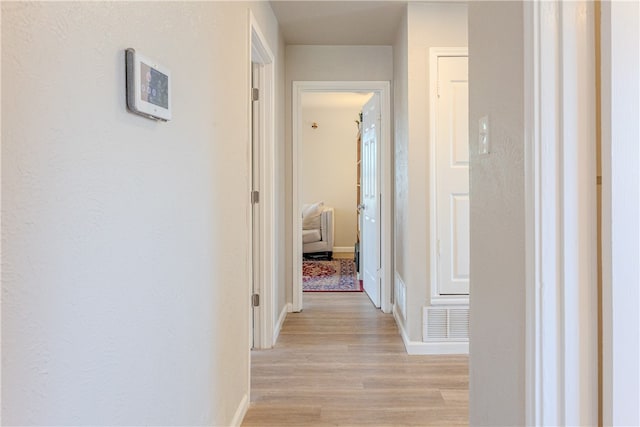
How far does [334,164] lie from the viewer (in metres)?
7.04

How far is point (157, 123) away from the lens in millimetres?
1061

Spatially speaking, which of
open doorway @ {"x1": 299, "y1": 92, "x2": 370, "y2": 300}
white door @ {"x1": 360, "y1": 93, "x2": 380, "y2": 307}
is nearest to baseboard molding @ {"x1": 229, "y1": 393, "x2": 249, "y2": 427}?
white door @ {"x1": 360, "y1": 93, "x2": 380, "y2": 307}

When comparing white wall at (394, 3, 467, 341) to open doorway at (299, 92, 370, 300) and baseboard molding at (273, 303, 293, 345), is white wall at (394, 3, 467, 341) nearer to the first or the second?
baseboard molding at (273, 303, 293, 345)

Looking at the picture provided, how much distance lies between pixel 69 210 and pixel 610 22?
105 cm

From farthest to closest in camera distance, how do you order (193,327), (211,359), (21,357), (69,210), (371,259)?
(371,259), (211,359), (193,327), (69,210), (21,357)

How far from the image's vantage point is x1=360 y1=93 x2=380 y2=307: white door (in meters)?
3.72

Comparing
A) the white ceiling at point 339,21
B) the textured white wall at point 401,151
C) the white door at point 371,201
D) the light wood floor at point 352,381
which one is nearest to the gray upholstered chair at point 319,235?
the white door at point 371,201

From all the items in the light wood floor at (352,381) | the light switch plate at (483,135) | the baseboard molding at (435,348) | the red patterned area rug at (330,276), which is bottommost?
the light wood floor at (352,381)

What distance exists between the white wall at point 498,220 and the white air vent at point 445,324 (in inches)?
56.3

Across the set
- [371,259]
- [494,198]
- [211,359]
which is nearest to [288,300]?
[371,259]

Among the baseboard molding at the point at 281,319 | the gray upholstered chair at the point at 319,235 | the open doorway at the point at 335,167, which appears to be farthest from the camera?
the open doorway at the point at 335,167

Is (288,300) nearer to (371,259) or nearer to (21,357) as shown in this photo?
(371,259)

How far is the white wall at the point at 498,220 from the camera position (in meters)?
0.95

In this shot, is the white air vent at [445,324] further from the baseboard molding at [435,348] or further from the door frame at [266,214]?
the door frame at [266,214]
